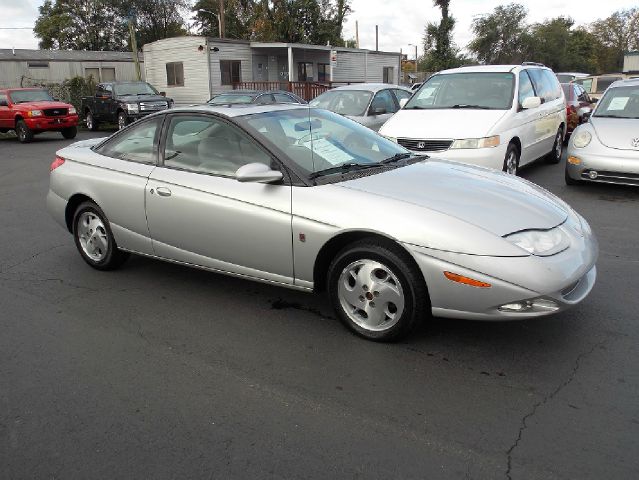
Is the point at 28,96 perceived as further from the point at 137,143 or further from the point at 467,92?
the point at 137,143

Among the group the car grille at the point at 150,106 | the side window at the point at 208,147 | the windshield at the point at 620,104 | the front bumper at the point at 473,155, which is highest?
the car grille at the point at 150,106

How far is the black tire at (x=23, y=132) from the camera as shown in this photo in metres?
17.9

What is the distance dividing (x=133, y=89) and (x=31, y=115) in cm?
427

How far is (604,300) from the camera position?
4.20m

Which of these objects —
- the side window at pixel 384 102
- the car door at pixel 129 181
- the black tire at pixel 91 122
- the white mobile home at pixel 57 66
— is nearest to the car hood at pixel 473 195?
the car door at pixel 129 181

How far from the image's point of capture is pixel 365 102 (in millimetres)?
11617

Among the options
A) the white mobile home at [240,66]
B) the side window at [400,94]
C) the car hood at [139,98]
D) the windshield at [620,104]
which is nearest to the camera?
the windshield at [620,104]

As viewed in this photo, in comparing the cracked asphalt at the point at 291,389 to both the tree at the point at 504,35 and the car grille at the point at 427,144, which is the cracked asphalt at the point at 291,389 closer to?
the car grille at the point at 427,144

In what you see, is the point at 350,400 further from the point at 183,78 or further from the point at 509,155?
the point at 183,78

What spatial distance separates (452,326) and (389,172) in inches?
46.1

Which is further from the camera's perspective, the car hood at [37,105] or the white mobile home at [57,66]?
the white mobile home at [57,66]

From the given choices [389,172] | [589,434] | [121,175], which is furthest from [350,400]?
[121,175]

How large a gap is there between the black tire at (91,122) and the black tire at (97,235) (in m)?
18.2

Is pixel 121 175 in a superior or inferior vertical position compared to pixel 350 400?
superior
